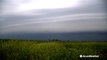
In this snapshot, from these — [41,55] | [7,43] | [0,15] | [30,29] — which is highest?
[0,15]

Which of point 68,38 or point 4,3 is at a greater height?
point 4,3

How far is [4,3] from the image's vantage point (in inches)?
110

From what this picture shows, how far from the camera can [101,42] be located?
268cm

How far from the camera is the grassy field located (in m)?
2.68

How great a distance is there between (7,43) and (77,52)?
939mm

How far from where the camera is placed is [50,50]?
2.72 meters

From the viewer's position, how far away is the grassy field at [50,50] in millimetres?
2684

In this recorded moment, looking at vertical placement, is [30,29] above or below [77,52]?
above

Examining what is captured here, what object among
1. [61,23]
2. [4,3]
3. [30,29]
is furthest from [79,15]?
[4,3]

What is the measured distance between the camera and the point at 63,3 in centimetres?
273

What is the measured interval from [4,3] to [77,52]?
118cm

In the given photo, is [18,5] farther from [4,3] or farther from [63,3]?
[63,3]

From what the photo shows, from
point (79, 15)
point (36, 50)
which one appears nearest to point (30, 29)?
point (36, 50)

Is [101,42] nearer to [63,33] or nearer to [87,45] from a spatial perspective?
[87,45]
